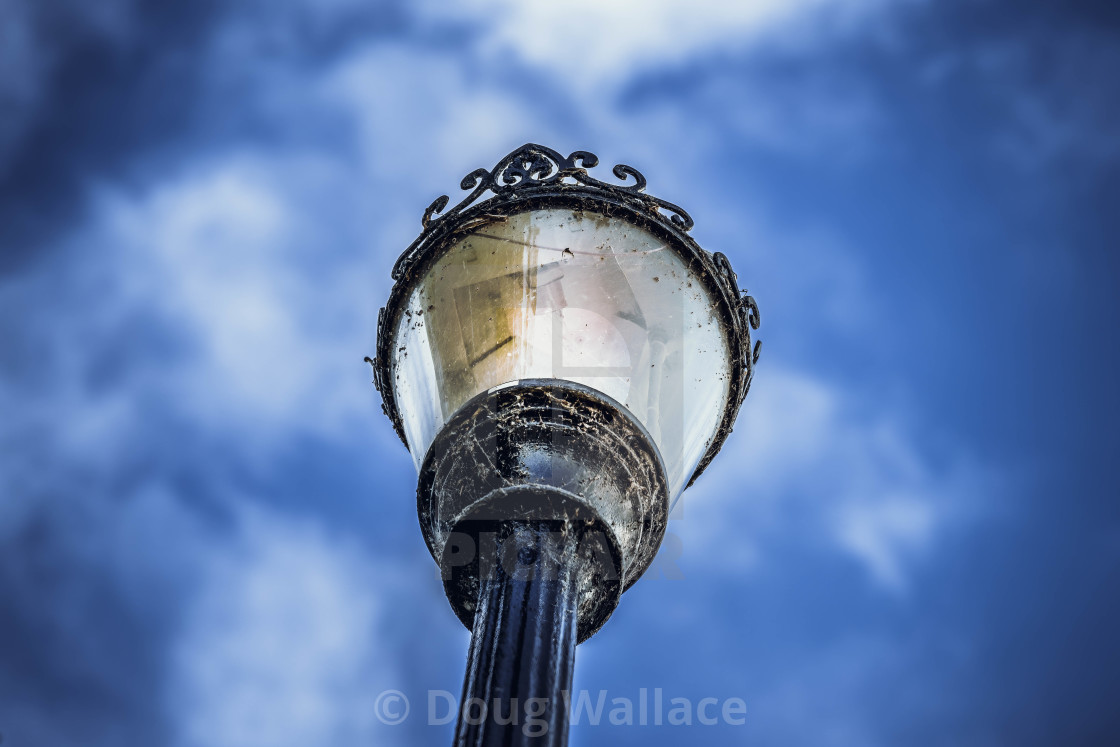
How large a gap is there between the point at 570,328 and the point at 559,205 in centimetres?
50

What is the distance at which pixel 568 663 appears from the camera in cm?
214

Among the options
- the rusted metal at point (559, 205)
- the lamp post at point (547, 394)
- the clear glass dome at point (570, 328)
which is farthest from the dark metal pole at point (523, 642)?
the rusted metal at point (559, 205)

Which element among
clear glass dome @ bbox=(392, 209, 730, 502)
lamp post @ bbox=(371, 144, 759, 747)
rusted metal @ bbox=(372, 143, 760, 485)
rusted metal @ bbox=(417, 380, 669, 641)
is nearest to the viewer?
lamp post @ bbox=(371, 144, 759, 747)

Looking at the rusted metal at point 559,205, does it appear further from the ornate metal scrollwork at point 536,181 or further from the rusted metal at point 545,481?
the rusted metal at point 545,481

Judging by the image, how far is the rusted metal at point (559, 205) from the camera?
295 centimetres

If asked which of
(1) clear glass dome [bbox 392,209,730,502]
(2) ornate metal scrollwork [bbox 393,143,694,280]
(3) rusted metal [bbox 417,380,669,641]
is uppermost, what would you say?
(2) ornate metal scrollwork [bbox 393,143,694,280]

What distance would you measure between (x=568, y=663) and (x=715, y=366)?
1191 mm

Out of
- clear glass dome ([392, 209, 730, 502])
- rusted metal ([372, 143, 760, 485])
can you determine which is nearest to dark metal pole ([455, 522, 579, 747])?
clear glass dome ([392, 209, 730, 502])

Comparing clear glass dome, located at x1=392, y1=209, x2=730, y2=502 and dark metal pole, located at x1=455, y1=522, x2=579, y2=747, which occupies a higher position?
clear glass dome, located at x1=392, y1=209, x2=730, y2=502

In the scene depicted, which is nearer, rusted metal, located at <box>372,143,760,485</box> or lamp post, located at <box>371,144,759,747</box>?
lamp post, located at <box>371,144,759,747</box>

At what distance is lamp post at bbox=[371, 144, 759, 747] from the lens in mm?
2211

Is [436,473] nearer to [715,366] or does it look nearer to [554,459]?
[554,459]

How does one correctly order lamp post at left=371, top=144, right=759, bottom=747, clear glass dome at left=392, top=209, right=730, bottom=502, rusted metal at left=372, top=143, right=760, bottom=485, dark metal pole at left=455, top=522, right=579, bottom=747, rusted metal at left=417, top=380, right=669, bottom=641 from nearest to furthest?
dark metal pole at left=455, top=522, right=579, bottom=747 < lamp post at left=371, top=144, right=759, bottom=747 < rusted metal at left=417, top=380, right=669, bottom=641 < clear glass dome at left=392, top=209, right=730, bottom=502 < rusted metal at left=372, top=143, right=760, bottom=485

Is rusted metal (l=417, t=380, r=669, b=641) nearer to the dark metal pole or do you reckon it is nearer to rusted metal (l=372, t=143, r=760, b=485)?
the dark metal pole
